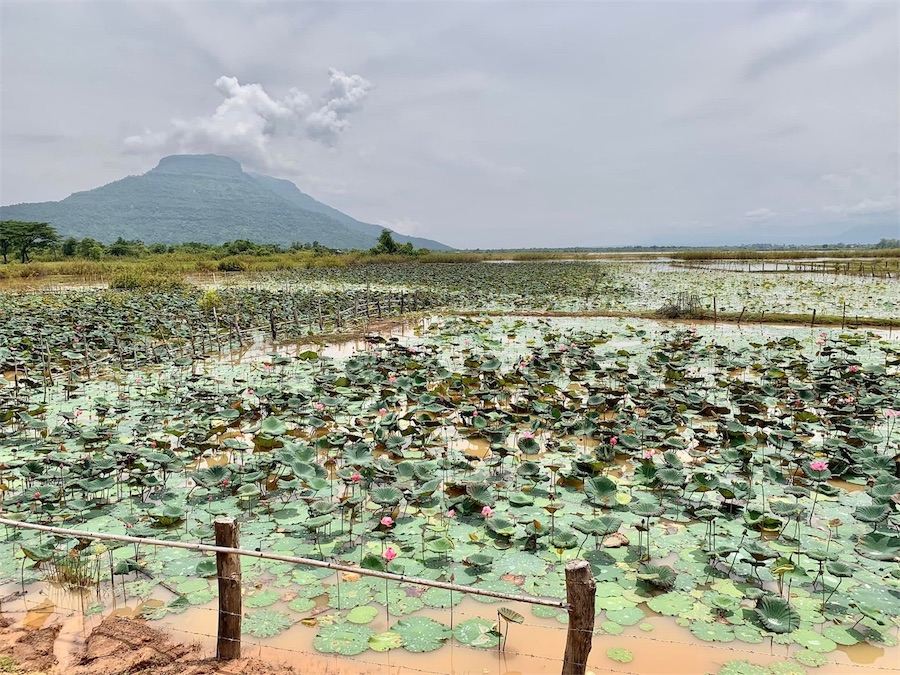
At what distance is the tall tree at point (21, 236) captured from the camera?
38562 millimetres

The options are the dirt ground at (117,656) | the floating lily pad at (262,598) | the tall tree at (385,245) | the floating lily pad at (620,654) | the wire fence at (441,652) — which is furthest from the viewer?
the tall tree at (385,245)

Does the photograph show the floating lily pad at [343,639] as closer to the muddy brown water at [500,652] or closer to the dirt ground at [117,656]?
the muddy brown water at [500,652]

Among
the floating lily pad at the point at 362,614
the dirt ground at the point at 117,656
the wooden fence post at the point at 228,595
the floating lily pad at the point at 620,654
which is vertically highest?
the wooden fence post at the point at 228,595

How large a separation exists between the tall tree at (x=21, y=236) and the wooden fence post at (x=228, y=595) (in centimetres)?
4594

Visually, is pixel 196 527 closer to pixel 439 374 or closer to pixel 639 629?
pixel 639 629

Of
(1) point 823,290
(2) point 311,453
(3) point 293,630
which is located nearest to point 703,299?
(1) point 823,290

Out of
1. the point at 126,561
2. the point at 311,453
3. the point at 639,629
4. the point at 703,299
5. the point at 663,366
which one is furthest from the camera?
the point at 703,299

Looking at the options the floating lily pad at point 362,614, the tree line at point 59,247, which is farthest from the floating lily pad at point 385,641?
the tree line at point 59,247

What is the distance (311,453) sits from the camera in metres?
5.20

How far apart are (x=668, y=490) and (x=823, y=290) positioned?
65.1 feet

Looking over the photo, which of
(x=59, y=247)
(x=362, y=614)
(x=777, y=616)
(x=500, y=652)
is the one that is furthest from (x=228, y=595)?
(x=59, y=247)

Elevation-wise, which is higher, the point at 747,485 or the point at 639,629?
the point at 747,485

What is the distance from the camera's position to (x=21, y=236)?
3916 cm

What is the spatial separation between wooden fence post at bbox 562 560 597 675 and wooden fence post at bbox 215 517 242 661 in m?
1.80
